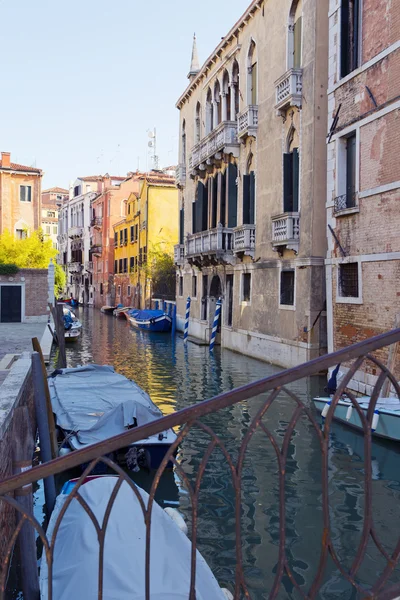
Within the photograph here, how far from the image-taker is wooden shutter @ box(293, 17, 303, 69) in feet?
42.3

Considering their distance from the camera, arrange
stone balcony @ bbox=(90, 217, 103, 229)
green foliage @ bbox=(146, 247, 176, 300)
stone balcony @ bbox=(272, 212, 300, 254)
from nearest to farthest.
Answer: stone balcony @ bbox=(272, 212, 300, 254)
green foliage @ bbox=(146, 247, 176, 300)
stone balcony @ bbox=(90, 217, 103, 229)

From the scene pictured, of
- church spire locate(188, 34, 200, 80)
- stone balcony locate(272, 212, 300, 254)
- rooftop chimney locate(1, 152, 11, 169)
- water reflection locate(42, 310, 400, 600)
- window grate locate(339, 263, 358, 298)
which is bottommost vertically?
water reflection locate(42, 310, 400, 600)

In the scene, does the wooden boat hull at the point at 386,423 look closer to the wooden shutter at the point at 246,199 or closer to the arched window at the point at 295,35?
the arched window at the point at 295,35

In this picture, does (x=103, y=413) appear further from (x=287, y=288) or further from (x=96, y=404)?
(x=287, y=288)

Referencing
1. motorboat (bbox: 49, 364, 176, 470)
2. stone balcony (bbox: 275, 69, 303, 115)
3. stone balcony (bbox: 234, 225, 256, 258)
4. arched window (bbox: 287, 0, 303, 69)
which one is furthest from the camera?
stone balcony (bbox: 234, 225, 256, 258)

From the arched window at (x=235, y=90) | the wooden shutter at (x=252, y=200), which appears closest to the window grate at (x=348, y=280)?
the wooden shutter at (x=252, y=200)

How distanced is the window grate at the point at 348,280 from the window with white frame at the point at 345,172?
1021 mm

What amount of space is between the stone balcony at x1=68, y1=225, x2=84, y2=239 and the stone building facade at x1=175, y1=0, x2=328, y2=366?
1236 inches

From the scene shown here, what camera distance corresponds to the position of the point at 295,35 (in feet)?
43.2

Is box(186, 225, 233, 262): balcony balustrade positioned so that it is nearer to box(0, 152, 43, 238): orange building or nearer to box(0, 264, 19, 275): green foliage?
box(0, 264, 19, 275): green foliage

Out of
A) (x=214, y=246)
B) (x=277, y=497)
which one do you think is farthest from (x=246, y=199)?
(x=277, y=497)

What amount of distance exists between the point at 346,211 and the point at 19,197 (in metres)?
24.8

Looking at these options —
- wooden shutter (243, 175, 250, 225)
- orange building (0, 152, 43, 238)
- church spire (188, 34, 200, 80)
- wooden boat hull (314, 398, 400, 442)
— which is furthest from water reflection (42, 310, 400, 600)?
orange building (0, 152, 43, 238)

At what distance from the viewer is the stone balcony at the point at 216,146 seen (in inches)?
655
